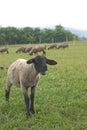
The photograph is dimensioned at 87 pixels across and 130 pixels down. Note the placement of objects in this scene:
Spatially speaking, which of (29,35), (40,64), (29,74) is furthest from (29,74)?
(29,35)

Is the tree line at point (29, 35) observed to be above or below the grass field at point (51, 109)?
below

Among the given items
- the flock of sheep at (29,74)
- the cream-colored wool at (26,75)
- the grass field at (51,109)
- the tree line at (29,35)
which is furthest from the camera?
the tree line at (29,35)

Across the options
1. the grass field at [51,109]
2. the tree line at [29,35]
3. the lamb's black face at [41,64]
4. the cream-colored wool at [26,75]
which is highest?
the lamb's black face at [41,64]

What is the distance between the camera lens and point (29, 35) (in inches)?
2931

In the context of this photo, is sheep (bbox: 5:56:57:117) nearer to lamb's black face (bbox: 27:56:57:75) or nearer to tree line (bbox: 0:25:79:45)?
lamb's black face (bbox: 27:56:57:75)

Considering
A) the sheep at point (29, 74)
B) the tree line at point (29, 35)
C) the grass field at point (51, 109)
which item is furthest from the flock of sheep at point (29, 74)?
the tree line at point (29, 35)

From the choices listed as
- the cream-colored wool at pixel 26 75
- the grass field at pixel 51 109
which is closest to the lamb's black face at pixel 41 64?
the cream-colored wool at pixel 26 75

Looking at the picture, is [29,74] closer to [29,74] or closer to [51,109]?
[29,74]

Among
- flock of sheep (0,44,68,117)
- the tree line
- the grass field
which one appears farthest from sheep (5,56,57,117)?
the tree line

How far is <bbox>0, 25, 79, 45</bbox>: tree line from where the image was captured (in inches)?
2884

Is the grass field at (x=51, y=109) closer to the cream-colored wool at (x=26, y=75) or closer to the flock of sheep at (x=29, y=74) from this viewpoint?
the flock of sheep at (x=29, y=74)

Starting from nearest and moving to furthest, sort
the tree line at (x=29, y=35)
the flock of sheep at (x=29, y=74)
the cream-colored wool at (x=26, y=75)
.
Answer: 1. the flock of sheep at (x=29, y=74)
2. the cream-colored wool at (x=26, y=75)
3. the tree line at (x=29, y=35)

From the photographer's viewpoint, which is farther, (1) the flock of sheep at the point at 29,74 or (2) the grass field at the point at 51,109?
(1) the flock of sheep at the point at 29,74

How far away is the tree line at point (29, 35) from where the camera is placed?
240 feet
